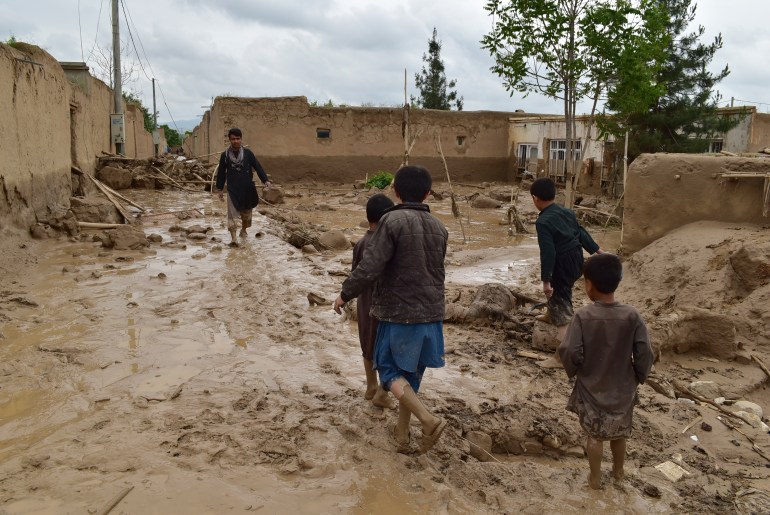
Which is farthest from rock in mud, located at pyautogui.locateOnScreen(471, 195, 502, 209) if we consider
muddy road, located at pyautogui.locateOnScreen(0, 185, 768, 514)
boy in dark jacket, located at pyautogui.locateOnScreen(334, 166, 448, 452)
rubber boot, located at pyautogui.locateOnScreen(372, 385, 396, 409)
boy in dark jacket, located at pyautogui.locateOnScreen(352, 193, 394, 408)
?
boy in dark jacket, located at pyautogui.locateOnScreen(334, 166, 448, 452)

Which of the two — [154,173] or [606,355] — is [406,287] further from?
[154,173]

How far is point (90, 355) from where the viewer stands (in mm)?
4062

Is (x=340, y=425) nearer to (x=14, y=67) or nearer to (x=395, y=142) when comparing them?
(x=14, y=67)

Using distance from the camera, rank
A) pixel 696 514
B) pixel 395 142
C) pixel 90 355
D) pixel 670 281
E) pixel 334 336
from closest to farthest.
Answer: pixel 696 514
pixel 90 355
pixel 334 336
pixel 670 281
pixel 395 142

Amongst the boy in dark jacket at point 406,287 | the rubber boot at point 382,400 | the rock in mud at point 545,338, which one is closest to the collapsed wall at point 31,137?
the rubber boot at point 382,400

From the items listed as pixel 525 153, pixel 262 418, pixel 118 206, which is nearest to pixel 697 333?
pixel 262 418

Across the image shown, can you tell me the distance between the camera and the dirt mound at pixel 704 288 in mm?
4668

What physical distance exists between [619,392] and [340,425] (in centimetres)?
142

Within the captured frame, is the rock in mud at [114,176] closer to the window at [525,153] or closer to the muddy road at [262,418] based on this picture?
the muddy road at [262,418]

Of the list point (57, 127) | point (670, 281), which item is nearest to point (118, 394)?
point (670, 281)

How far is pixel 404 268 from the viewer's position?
2967mm

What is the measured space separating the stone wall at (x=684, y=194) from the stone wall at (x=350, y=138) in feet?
47.2

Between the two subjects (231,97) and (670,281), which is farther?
(231,97)

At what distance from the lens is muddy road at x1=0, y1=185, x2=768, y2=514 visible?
8.57 feet
